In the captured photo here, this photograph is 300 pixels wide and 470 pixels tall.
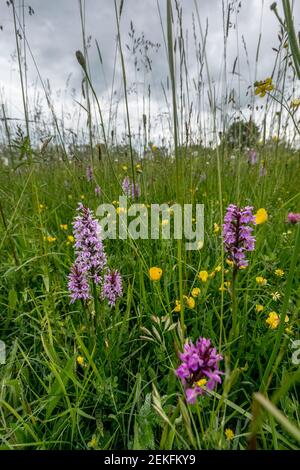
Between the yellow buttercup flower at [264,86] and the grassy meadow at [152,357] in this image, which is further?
the yellow buttercup flower at [264,86]

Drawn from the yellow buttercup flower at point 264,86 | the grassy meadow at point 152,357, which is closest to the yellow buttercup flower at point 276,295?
the grassy meadow at point 152,357

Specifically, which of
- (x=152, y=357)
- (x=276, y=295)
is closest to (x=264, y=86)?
(x=276, y=295)

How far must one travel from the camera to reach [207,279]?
120cm

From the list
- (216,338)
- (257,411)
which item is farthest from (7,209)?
(257,411)

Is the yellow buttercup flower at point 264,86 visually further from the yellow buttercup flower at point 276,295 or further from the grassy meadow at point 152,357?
the yellow buttercup flower at point 276,295

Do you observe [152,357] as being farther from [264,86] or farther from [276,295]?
[264,86]

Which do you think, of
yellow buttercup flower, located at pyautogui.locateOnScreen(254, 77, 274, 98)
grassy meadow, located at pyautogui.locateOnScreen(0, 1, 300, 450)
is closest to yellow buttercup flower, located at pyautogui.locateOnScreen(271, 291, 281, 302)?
grassy meadow, located at pyautogui.locateOnScreen(0, 1, 300, 450)

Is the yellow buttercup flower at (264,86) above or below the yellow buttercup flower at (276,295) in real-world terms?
above

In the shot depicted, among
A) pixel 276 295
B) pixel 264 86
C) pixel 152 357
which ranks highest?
pixel 264 86

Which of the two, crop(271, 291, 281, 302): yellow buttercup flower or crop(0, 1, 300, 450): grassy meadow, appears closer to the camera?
crop(0, 1, 300, 450): grassy meadow

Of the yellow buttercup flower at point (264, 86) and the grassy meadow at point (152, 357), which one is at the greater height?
the yellow buttercup flower at point (264, 86)

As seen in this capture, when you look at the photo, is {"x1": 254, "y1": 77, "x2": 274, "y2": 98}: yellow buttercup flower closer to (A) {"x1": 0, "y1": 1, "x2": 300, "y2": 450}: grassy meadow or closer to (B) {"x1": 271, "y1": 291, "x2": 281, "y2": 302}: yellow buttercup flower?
(A) {"x1": 0, "y1": 1, "x2": 300, "y2": 450}: grassy meadow

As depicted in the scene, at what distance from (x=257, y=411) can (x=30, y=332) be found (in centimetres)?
106

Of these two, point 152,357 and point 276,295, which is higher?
point 276,295
